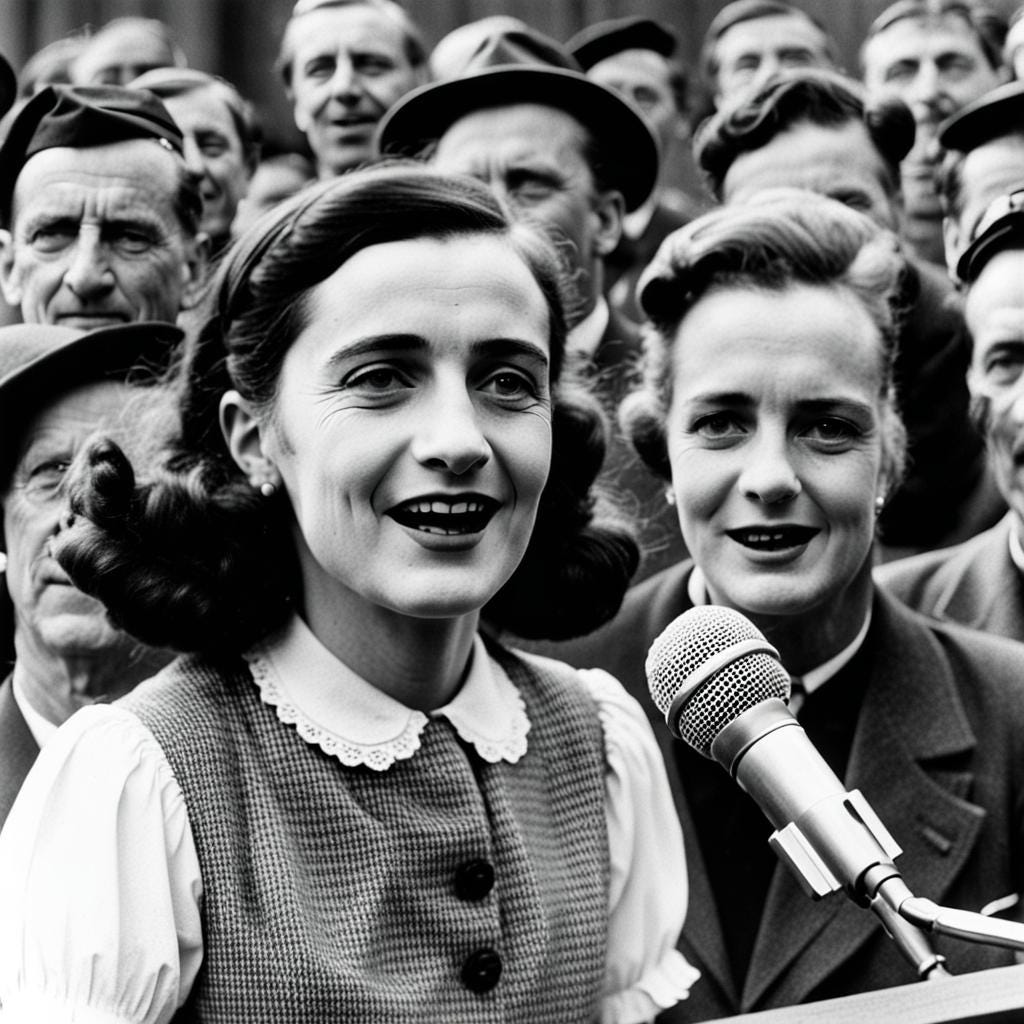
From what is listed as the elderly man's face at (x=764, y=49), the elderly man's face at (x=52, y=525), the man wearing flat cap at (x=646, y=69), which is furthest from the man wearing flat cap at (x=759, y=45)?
the elderly man's face at (x=52, y=525)

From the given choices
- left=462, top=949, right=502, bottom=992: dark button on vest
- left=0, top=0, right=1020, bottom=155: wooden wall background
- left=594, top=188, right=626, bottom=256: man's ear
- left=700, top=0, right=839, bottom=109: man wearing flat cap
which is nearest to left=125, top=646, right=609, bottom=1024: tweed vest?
left=462, top=949, right=502, bottom=992: dark button on vest

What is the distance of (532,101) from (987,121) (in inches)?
41.1

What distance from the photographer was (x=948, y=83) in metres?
5.03

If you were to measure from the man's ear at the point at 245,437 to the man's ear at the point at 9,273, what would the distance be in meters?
1.59

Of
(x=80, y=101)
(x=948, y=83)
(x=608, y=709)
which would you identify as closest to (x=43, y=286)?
(x=80, y=101)

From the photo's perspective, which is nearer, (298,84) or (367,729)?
(367,729)

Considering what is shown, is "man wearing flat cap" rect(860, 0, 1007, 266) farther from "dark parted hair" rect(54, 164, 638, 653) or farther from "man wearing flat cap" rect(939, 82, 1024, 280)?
"dark parted hair" rect(54, 164, 638, 653)

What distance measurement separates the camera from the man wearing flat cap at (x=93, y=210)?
375 cm

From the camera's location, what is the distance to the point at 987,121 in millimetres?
3973

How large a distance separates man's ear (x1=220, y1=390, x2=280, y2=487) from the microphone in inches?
28.1

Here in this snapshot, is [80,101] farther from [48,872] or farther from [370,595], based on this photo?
[48,872]

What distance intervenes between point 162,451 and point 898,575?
70.2 inches

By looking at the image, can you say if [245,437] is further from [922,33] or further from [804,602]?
[922,33]

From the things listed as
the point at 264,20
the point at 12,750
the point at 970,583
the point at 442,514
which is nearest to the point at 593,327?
the point at 970,583
